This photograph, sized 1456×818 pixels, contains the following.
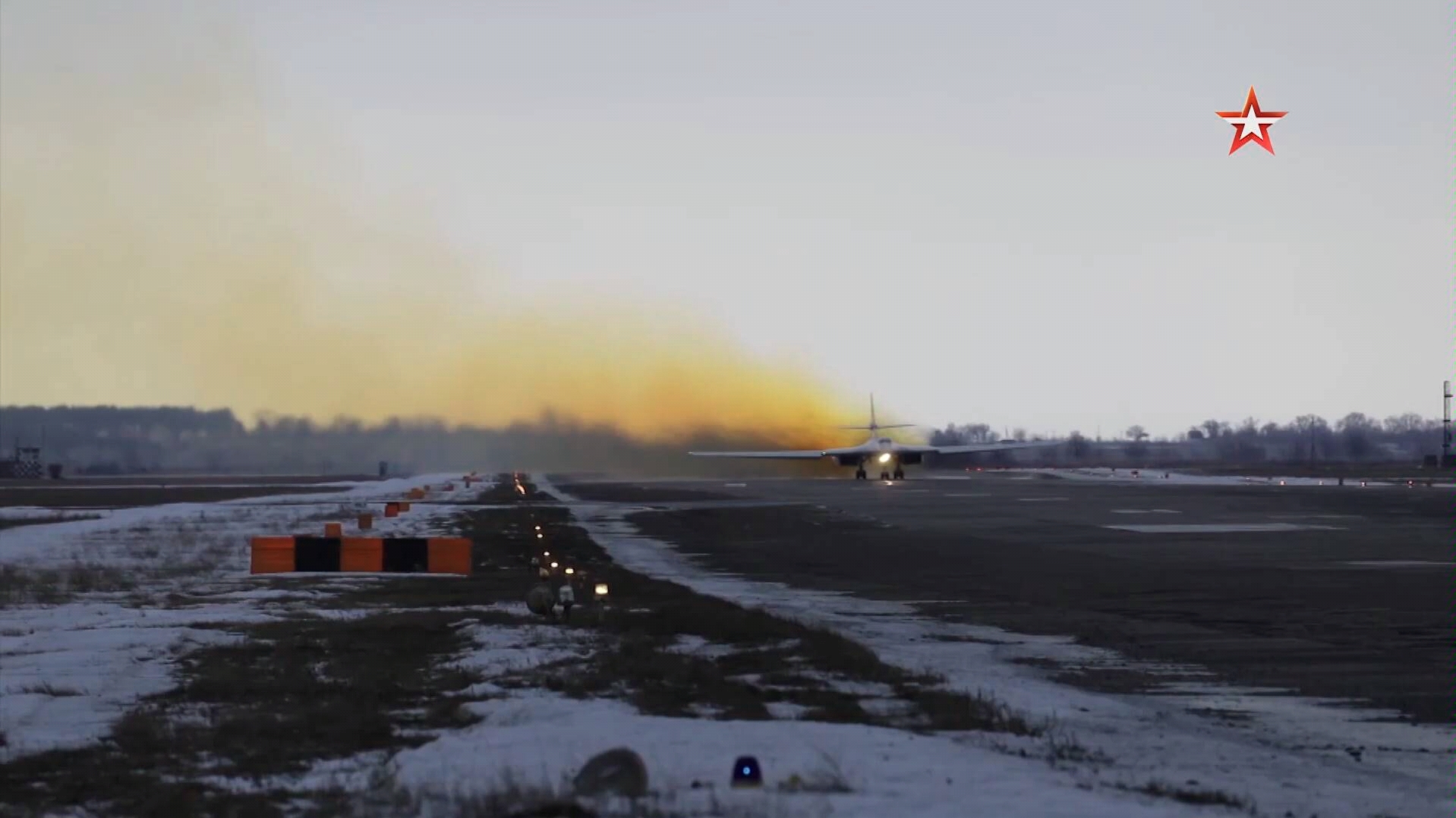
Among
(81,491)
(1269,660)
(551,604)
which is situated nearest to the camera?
(1269,660)

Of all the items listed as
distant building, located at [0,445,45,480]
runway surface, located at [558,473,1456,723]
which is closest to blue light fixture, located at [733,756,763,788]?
runway surface, located at [558,473,1456,723]

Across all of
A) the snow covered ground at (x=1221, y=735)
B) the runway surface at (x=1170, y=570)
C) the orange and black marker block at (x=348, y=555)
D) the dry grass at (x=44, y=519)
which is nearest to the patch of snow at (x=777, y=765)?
the snow covered ground at (x=1221, y=735)

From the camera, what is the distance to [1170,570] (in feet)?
105

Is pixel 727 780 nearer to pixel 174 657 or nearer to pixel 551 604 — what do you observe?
pixel 174 657

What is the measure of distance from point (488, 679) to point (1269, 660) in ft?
28.7

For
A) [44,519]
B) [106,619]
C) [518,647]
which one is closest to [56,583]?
[106,619]

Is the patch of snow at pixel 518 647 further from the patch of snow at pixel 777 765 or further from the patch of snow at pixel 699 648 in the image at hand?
the patch of snow at pixel 777 765

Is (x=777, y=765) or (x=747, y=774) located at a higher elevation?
(x=747, y=774)

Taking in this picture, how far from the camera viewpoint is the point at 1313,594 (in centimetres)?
2647

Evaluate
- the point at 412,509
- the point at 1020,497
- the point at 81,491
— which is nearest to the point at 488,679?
the point at 412,509

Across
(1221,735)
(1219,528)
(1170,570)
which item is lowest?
(1221,735)

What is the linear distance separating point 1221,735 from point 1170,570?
1939 centimetres

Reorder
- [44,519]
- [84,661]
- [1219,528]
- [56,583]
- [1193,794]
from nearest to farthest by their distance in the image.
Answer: [1193,794], [84,661], [56,583], [1219,528], [44,519]

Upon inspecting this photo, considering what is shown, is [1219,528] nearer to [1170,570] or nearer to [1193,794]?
[1170,570]
